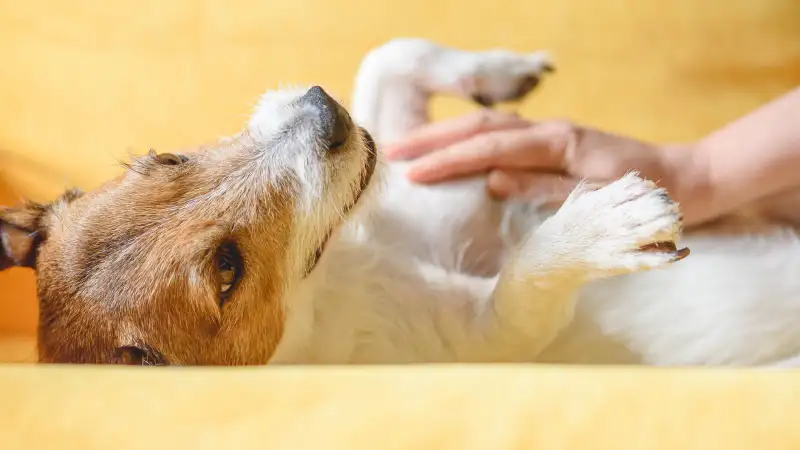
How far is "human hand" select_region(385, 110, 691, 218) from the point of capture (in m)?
1.33

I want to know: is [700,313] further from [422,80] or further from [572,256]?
[422,80]

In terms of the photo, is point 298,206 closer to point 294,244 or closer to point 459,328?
point 294,244

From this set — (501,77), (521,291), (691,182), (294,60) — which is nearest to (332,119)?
(521,291)

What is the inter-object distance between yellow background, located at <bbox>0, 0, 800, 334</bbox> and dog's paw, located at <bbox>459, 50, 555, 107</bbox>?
395mm

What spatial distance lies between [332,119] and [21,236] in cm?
56

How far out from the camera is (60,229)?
1.17 meters

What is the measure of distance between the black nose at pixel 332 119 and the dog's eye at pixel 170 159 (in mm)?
220

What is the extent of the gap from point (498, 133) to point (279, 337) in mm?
566

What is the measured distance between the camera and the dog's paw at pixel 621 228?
1021mm

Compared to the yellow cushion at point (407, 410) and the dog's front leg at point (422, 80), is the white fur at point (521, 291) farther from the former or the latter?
the yellow cushion at point (407, 410)

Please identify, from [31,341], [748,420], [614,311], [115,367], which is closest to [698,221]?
[614,311]

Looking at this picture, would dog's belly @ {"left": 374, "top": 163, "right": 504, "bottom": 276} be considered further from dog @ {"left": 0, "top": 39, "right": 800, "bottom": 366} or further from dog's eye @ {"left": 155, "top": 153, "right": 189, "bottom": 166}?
dog's eye @ {"left": 155, "top": 153, "right": 189, "bottom": 166}

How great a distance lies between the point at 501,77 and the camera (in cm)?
153

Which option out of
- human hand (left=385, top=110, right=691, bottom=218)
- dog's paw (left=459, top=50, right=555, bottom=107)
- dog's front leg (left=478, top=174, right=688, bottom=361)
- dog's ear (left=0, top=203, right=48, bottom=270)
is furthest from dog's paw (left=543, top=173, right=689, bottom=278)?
dog's ear (left=0, top=203, right=48, bottom=270)
